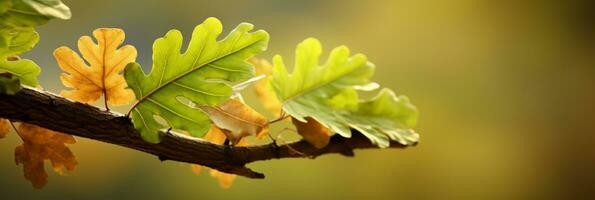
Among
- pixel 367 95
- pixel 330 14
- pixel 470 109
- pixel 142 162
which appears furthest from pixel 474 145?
pixel 142 162

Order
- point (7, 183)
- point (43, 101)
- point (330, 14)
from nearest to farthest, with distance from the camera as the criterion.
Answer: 1. point (43, 101)
2. point (7, 183)
3. point (330, 14)

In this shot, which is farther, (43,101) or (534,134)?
(534,134)

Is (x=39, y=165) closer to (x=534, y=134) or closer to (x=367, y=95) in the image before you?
(x=367, y=95)

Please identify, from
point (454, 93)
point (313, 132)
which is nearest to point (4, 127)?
point (313, 132)

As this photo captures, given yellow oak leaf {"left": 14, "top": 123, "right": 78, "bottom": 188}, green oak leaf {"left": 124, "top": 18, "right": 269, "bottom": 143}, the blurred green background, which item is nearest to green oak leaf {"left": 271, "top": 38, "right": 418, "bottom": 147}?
green oak leaf {"left": 124, "top": 18, "right": 269, "bottom": 143}

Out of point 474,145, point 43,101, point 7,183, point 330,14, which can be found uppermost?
point 330,14

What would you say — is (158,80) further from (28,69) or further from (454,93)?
(454,93)
